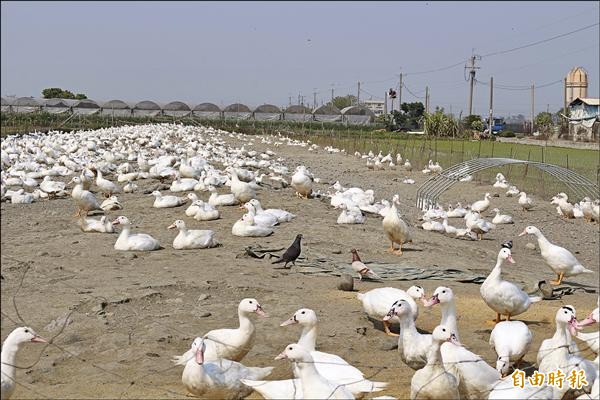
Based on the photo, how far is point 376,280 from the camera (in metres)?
10.5

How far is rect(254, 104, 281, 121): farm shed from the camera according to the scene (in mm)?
80094

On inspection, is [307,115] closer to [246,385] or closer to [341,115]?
[341,115]

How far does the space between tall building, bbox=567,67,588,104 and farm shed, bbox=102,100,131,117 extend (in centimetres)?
3830

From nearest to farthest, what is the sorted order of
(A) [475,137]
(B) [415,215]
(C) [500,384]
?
(C) [500,384]
(B) [415,215]
(A) [475,137]

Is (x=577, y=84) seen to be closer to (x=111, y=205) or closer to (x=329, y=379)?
(x=111, y=205)

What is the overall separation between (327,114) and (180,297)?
74309 millimetres

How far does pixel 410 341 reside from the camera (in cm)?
669

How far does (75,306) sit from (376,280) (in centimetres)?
391

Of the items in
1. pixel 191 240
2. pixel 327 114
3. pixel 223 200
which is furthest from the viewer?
pixel 327 114

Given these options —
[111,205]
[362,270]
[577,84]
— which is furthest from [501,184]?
[577,84]

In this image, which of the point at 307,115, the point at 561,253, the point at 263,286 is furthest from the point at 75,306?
the point at 307,115

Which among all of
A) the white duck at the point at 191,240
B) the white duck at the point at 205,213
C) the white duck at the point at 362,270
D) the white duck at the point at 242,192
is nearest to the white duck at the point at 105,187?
the white duck at the point at 242,192

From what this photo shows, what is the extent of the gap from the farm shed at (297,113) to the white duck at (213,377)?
240 ft

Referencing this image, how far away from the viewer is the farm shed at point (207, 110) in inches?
3039
